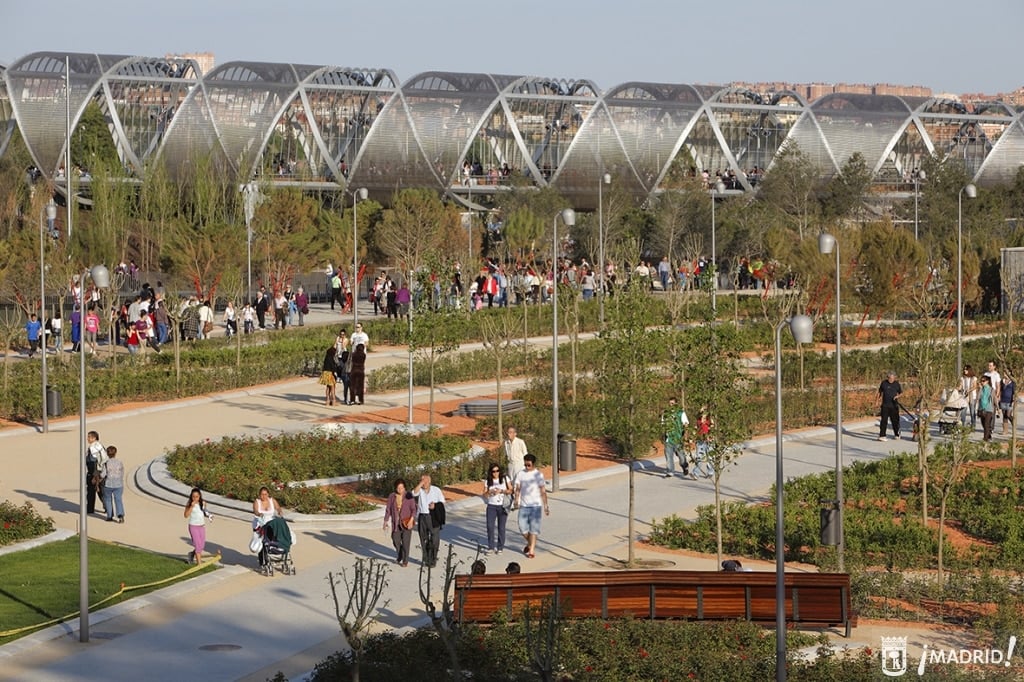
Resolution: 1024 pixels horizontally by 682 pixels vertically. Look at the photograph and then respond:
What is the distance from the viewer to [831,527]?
771 inches

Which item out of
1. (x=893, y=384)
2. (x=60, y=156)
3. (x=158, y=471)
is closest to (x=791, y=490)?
(x=893, y=384)

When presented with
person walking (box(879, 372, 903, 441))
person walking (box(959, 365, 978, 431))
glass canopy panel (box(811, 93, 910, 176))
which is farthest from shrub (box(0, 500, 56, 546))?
glass canopy panel (box(811, 93, 910, 176))

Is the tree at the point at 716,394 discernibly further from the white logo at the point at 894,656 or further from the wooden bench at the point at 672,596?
the white logo at the point at 894,656

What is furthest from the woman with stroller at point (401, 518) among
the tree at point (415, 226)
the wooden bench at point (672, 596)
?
the tree at point (415, 226)

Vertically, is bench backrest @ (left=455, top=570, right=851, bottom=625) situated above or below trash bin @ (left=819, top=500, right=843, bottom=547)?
below

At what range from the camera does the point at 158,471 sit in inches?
1033

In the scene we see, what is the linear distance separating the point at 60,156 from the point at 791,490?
58.5 metres

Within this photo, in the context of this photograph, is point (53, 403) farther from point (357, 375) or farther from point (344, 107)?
point (344, 107)

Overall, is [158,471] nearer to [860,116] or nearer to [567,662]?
[567,662]

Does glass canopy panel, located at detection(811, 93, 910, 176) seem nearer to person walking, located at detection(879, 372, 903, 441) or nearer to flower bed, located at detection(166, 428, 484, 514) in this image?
person walking, located at detection(879, 372, 903, 441)

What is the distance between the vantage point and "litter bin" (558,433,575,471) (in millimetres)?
26484

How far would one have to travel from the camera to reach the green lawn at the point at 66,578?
1802 cm

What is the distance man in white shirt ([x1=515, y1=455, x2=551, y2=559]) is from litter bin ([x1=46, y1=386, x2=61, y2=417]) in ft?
46.0

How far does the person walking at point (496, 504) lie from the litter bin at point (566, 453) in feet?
17.9
